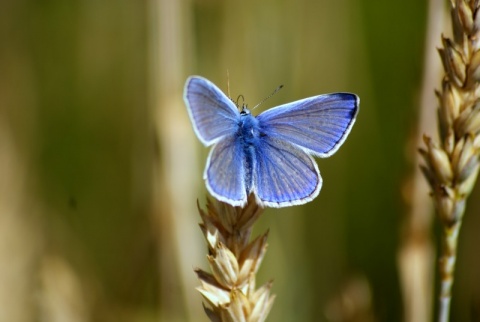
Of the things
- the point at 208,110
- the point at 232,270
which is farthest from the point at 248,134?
the point at 232,270

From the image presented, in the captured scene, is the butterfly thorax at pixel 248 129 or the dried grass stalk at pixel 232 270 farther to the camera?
the butterfly thorax at pixel 248 129

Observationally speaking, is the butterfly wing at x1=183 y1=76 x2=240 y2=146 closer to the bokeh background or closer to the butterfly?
the butterfly

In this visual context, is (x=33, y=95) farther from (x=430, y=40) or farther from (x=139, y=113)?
(x=430, y=40)

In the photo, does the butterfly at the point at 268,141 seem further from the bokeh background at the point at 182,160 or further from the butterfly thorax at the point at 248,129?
the bokeh background at the point at 182,160

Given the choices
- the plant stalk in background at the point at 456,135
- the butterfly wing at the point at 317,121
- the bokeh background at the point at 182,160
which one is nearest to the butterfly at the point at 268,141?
the butterfly wing at the point at 317,121

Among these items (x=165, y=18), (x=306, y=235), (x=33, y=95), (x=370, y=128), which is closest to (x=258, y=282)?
(x=306, y=235)

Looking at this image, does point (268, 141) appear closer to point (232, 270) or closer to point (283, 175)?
point (283, 175)
